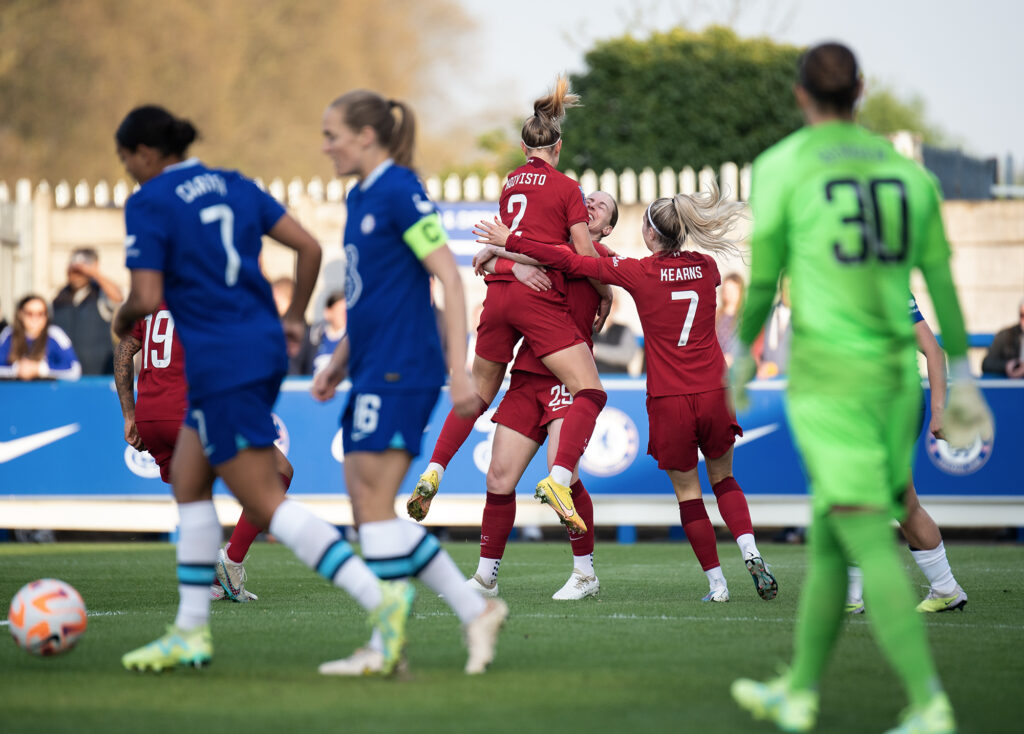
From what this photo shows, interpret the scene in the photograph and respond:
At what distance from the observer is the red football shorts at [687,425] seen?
7.57m

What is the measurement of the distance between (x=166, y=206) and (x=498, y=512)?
352cm

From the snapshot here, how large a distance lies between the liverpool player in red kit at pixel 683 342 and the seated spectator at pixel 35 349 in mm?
7308

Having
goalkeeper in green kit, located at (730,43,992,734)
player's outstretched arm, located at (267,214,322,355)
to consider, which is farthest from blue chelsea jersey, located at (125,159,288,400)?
goalkeeper in green kit, located at (730,43,992,734)

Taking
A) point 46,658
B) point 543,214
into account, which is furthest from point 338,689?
point 543,214

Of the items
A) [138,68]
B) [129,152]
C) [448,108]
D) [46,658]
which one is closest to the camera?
[129,152]

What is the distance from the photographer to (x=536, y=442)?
26.7 feet

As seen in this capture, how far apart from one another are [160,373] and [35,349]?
21.1ft

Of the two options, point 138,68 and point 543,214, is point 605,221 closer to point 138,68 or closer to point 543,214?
point 543,214

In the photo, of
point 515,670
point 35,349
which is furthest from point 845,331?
point 35,349

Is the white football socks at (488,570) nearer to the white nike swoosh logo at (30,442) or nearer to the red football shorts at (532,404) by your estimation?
the red football shorts at (532,404)

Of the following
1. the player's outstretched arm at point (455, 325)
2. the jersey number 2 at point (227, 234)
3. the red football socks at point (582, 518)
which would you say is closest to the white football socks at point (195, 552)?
the jersey number 2 at point (227, 234)

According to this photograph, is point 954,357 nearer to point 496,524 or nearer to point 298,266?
point 298,266

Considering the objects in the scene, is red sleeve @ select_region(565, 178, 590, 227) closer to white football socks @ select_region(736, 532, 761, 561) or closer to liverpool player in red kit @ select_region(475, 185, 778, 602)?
liverpool player in red kit @ select_region(475, 185, 778, 602)

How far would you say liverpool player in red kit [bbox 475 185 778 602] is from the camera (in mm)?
7559
